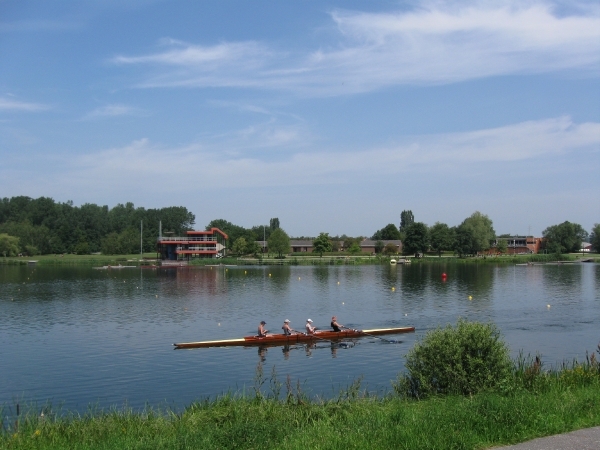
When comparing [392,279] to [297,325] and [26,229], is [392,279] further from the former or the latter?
[26,229]

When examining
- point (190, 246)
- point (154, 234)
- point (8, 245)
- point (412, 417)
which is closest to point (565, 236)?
point (190, 246)

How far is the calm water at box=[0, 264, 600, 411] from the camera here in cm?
2306

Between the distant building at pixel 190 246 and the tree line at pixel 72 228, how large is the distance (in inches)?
455

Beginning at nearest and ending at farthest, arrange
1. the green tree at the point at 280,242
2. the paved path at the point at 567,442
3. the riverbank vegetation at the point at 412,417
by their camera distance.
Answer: the paved path at the point at 567,442
the riverbank vegetation at the point at 412,417
the green tree at the point at 280,242

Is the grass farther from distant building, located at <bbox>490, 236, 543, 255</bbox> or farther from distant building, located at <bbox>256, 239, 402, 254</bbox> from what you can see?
distant building, located at <bbox>490, 236, 543, 255</bbox>

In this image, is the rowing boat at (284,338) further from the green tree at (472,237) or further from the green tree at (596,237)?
the green tree at (596,237)

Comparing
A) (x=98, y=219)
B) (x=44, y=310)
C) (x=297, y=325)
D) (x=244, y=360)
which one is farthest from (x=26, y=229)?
(x=244, y=360)

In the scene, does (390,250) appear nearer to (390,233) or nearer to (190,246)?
(390,233)

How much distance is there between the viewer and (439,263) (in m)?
114

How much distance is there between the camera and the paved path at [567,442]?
378 inches

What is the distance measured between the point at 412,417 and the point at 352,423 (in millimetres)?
1144

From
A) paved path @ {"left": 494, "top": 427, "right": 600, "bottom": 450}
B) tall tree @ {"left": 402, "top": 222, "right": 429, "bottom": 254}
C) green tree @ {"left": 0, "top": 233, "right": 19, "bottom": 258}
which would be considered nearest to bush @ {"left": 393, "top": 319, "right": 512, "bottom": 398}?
paved path @ {"left": 494, "top": 427, "right": 600, "bottom": 450}

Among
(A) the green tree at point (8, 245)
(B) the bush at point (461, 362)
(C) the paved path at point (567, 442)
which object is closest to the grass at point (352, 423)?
(C) the paved path at point (567, 442)

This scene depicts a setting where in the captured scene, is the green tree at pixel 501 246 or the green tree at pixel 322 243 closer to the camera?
the green tree at pixel 322 243
